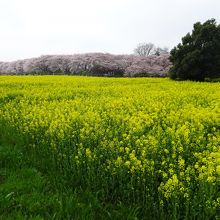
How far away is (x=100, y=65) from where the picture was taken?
60188mm

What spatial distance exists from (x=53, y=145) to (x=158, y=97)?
6.59 meters

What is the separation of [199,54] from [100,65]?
1347 inches

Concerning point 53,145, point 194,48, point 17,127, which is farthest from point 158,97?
point 194,48

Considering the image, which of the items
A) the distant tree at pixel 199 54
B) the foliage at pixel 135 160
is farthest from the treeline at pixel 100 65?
the foliage at pixel 135 160

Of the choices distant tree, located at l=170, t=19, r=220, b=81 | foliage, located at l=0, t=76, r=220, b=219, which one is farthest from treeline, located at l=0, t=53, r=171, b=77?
foliage, located at l=0, t=76, r=220, b=219

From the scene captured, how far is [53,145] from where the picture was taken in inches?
311

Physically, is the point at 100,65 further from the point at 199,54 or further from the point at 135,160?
the point at 135,160

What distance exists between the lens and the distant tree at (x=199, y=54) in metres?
26.9

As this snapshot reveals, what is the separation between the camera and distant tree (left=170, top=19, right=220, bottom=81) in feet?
88.1

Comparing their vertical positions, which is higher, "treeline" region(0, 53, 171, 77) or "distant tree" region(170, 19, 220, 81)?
"distant tree" region(170, 19, 220, 81)

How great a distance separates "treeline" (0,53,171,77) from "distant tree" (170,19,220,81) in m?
19.3

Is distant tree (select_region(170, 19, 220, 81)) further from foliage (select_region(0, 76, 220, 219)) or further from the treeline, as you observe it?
the treeline

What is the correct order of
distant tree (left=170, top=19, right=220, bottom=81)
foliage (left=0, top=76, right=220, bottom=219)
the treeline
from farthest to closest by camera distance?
the treeline < distant tree (left=170, top=19, right=220, bottom=81) < foliage (left=0, top=76, right=220, bottom=219)

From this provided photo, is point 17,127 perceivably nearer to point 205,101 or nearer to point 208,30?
point 205,101
